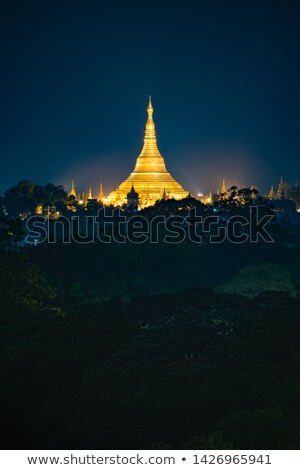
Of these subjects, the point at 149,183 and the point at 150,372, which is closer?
the point at 150,372

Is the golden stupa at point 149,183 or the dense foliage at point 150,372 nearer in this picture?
the dense foliage at point 150,372

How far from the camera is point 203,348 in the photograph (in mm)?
44219

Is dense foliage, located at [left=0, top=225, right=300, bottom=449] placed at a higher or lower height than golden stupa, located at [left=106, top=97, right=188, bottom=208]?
lower

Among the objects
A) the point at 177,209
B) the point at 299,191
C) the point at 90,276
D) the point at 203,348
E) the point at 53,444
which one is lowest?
the point at 53,444

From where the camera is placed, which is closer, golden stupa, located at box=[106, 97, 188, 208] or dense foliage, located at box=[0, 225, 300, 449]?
dense foliage, located at box=[0, 225, 300, 449]

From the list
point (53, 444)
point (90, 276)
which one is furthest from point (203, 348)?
point (90, 276)

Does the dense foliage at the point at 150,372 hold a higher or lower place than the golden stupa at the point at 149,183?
lower

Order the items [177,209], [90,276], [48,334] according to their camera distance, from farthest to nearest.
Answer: [177,209], [90,276], [48,334]

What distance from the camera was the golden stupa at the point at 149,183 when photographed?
123 meters

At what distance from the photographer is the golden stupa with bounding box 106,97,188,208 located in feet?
403

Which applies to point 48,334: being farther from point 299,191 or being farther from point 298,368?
point 299,191

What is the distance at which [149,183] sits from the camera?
125688 mm

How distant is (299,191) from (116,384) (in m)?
106

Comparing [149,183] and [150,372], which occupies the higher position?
[149,183]
